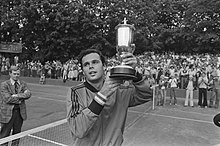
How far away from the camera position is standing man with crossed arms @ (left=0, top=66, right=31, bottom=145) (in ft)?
16.3

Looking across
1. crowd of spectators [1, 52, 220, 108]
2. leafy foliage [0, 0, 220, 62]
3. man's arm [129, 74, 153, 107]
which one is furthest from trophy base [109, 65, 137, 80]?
leafy foliage [0, 0, 220, 62]

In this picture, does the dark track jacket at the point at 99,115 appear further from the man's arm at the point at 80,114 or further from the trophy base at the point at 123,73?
the trophy base at the point at 123,73

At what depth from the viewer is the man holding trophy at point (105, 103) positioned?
200 centimetres

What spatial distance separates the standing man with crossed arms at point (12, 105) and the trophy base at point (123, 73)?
11.3ft

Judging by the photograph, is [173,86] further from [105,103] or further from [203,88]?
A: [105,103]

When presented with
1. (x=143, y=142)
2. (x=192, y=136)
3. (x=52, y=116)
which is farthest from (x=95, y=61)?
(x=52, y=116)

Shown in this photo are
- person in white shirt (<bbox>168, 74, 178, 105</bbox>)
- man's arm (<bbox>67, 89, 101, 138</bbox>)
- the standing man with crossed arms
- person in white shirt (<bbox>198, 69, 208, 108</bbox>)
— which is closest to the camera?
man's arm (<bbox>67, 89, 101, 138</bbox>)

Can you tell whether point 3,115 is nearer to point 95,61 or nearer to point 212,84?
point 95,61

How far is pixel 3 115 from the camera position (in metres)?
4.92

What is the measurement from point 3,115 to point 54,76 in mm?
17495

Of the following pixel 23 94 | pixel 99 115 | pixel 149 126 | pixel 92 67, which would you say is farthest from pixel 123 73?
pixel 149 126

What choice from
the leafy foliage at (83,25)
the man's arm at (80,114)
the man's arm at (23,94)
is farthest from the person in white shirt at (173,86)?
the leafy foliage at (83,25)

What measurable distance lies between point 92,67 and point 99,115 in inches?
15.8

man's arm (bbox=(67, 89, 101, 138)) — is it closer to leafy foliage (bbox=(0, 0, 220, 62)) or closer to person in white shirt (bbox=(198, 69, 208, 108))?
person in white shirt (bbox=(198, 69, 208, 108))
